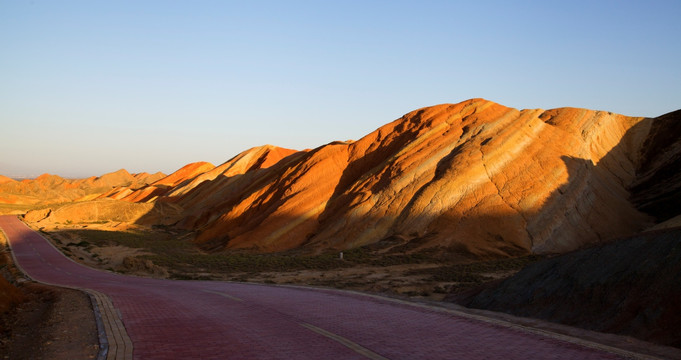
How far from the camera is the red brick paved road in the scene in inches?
318

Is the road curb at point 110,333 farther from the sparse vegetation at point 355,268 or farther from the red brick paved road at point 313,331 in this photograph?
the sparse vegetation at point 355,268

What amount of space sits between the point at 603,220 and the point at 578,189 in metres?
2.82

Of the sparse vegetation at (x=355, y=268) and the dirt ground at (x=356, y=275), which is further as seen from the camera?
the sparse vegetation at (x=355, y=268)

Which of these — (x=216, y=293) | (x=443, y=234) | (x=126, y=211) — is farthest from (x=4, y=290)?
(x=126, y=211)

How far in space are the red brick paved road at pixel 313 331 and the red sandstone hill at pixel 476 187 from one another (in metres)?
22.4

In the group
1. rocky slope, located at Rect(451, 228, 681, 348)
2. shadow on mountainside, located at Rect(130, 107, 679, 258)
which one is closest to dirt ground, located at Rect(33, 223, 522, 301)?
shadow on mountainside, located at Rect(130, 107, 679, 258)

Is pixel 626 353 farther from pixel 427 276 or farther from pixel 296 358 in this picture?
pixel 427 276

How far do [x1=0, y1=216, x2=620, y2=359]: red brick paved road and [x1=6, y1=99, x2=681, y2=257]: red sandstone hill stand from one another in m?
22.4

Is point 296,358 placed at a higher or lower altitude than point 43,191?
lower

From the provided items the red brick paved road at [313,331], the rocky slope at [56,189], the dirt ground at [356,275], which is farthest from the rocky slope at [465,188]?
the rocky slope at [56,189]

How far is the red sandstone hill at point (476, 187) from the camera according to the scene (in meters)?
36.4

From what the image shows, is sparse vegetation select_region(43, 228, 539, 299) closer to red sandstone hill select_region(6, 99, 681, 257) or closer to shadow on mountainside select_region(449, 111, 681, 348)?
red sandstone hill select_region(6, 99, 681, 257)

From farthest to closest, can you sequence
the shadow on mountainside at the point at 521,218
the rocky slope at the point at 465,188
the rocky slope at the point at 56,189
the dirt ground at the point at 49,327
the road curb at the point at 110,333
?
the rocky slope at the point at 56,189, the rocky slope at the point at 465,188, the shadow on mountainside at the point at 521,218, the dirt ground at the point at 49,327, the road curb at the point at 110,333

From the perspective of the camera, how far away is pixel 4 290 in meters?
14.6
